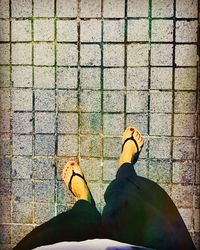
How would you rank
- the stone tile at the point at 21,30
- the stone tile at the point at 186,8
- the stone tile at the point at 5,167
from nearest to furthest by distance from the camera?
1. the stone tile at the point at 186,8
2. the stone tile at the point at 21,30
3. the stone tile at the point at 5,167

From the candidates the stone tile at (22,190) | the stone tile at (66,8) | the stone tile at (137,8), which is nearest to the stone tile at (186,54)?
the stone tile at (137,8)

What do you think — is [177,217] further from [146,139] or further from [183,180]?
[146,139]

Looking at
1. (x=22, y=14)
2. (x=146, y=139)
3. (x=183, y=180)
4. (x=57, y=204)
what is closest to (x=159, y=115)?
(x=146, y=139)

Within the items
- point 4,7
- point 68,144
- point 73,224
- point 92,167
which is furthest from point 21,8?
point 73,224

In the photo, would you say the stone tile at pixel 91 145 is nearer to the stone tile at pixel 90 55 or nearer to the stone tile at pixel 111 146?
the stone tile at pixel 111 146

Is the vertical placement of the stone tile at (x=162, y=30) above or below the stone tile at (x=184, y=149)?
above

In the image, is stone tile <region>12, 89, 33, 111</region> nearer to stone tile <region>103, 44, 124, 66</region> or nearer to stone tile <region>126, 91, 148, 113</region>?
stone tile <region>103, 44, 124, 66</region>

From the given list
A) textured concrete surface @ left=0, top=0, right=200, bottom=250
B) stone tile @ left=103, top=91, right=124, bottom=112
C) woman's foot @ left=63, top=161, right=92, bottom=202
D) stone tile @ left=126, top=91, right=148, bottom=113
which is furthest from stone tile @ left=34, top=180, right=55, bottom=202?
stone tile @ left=126, top=91, right=148, bottom=113
